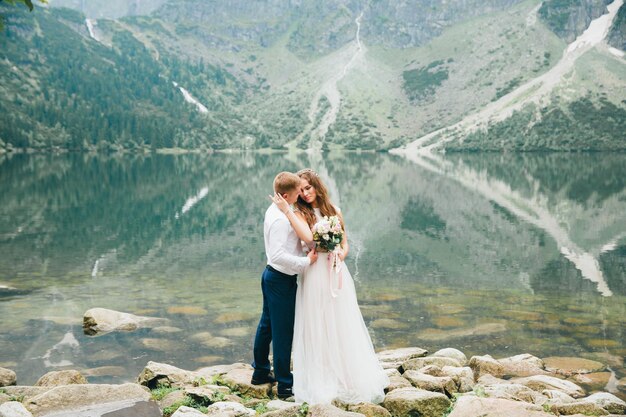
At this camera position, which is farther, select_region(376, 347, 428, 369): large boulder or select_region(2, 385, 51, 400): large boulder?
select_region(376, 347, 428, 369): large boulder

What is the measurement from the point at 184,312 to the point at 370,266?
1144cm

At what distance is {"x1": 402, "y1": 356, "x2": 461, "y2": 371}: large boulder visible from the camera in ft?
42.0

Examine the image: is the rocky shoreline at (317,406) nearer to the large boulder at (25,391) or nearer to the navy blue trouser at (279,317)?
the large boulder at (25,391)

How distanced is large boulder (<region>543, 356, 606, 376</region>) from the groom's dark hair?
8.59 metres

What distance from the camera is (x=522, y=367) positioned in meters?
14.3

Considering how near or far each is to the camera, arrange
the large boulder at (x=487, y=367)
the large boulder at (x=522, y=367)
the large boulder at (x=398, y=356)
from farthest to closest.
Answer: the large boulder at (x=522, y=367) < the large boulder at (x=487, y=367) < the large boulder at (x=398, y=356)

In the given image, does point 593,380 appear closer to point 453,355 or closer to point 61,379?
point 453,355

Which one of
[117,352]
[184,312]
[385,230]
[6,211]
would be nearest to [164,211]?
[6,211]

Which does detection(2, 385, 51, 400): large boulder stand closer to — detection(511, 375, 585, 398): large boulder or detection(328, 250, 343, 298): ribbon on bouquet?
detection(328, 250, 343, 298): ribbon on bouquet

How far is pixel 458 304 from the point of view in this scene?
2222 centimetres

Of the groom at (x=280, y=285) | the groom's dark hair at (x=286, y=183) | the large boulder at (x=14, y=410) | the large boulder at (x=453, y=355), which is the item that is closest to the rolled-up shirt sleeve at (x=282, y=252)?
the groom at (x=280, y=285)

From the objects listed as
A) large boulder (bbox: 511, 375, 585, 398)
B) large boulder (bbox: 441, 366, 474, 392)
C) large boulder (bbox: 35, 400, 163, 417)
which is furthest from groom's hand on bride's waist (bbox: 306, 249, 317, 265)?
large boulder (bbox: 511, 375, 585, 398)

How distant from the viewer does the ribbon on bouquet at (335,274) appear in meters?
10.1

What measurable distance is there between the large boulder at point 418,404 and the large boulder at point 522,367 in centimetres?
510
